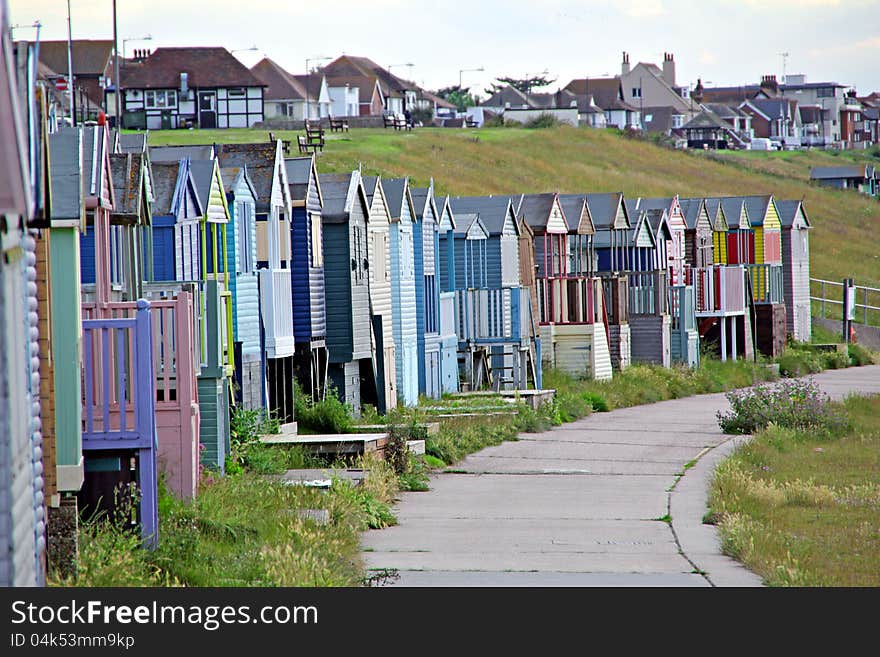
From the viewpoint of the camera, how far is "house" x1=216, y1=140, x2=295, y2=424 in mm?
22438

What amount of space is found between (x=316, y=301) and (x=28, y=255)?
1461 cm

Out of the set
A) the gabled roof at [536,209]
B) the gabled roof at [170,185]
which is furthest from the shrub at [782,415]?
the gabled roof at [170,185]

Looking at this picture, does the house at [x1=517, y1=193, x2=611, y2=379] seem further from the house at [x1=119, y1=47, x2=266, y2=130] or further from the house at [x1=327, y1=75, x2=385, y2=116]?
the house at [x1=327, y1=75, x2=385, y2=116]

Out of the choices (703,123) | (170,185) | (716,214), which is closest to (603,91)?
(703,123)

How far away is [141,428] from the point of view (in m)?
12.9

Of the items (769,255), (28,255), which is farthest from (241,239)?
(769,255)

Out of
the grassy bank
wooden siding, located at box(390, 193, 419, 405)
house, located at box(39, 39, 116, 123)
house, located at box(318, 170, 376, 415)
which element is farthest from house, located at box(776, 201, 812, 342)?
house, located at box(39, 39, 116, 123)

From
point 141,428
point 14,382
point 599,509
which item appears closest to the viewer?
point 14,382

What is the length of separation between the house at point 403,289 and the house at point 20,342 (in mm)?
17707

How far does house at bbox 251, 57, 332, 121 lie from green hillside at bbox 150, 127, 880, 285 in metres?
21.7

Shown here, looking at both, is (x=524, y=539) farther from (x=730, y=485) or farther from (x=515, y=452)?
(x=515, y=452)

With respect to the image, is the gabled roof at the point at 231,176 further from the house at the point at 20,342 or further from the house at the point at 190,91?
the house at the point at 190,91

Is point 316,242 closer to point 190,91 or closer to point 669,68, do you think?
point 190,91

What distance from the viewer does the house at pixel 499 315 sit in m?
32.8
